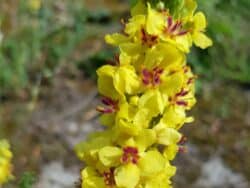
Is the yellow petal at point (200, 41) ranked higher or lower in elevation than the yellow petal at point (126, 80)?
higher

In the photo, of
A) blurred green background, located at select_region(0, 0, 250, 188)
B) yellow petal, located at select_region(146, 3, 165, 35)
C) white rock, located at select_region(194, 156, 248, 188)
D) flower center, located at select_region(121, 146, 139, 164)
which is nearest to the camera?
yellow petal, located at select_region(146, 3, 165, 35)

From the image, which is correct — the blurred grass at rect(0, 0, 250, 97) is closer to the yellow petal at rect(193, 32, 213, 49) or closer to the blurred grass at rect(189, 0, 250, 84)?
the blurred grass at rect(189, 0, 250, 84)

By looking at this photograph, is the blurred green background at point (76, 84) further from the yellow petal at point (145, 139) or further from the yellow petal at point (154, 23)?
the yellow petal at point (154, 23)

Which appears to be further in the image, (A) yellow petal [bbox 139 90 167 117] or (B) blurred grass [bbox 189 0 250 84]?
(B) blurred grass [bbox 189 0 250 84]

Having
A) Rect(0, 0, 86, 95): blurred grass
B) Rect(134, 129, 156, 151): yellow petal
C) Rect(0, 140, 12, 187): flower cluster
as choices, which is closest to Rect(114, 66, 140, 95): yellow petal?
Rect(134, 129, 156, 151): yellow petal

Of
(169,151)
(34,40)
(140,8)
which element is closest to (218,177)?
(34,40)

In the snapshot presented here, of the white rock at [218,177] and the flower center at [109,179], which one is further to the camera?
the white rock at [218,177]

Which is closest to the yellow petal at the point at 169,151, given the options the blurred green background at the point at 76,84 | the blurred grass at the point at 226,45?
the blurred green background at the point at 76,84
